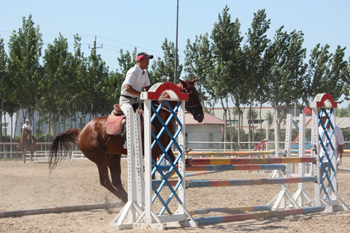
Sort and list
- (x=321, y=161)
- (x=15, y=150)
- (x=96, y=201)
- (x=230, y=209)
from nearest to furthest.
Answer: (x=230, y=209)
(x=321, y=161)
(x=96, y=201)
(x=15, y=150)

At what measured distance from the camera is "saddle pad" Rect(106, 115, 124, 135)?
6639mm

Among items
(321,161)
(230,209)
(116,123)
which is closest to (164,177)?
(230,209)

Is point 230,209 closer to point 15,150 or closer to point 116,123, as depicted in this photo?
point 116,123

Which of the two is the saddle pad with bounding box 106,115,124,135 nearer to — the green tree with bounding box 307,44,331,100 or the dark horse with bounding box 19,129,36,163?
the dark horse with bounding box 19,129,36,163

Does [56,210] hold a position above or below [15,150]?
above

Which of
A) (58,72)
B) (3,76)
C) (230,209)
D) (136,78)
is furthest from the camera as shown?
(58,72)

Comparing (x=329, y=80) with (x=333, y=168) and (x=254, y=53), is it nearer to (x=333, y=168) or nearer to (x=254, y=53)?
(x=254, y=53)

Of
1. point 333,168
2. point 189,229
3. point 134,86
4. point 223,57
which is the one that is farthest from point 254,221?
point 223,57

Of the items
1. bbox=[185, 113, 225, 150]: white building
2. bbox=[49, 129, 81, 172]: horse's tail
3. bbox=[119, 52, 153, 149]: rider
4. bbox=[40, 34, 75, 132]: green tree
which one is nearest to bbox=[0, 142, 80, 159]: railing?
bbox=[40, 34, 75, 132]: green tree

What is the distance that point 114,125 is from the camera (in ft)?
22.0

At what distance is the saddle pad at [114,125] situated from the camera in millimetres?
6639

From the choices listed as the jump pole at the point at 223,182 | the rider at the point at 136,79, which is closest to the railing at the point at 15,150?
the rider at the point at 136,79

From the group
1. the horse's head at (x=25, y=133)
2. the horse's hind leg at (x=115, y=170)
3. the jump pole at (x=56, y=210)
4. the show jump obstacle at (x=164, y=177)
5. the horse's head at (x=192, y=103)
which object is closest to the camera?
the show jump obstacle at (x=164, y=177)

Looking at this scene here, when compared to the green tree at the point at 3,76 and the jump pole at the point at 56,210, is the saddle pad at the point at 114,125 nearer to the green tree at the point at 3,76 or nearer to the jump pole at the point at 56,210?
the jump pole at the point at 56,210
